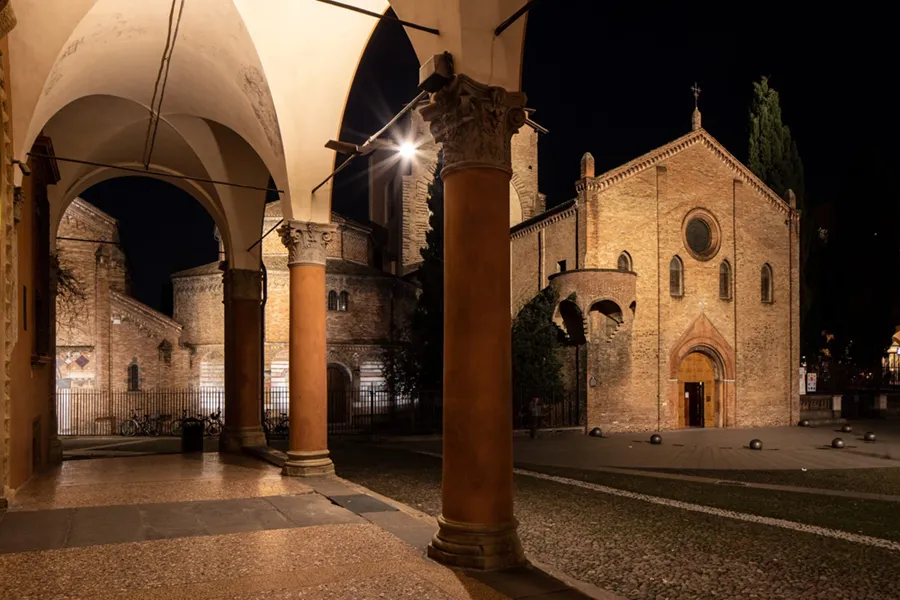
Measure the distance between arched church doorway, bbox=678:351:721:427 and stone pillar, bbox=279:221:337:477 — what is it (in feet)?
64.0

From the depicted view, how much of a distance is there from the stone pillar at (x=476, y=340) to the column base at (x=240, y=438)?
9.26 meters

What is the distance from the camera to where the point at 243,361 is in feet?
44.7

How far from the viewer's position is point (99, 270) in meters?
26.7

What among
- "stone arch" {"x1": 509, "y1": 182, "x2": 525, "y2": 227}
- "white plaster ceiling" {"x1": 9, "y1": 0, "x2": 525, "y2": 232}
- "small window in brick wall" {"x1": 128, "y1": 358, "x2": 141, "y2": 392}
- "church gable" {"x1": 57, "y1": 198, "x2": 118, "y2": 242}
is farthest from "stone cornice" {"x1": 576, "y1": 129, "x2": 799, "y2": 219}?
"church gable" {"x1": 57, "y1": 198, "x2": 118, "y2": 242}

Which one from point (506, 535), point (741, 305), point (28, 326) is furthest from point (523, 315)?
point (506, 535)

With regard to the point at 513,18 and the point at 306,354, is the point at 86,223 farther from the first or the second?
the point at 513,18

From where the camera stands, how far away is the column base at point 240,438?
13.8m

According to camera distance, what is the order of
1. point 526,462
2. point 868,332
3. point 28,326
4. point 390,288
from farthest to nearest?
point 868,332 → point 390,288 → point 526,462 → point 28,326

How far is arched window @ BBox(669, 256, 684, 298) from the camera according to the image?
84.2 ft

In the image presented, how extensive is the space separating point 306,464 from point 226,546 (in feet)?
12.8

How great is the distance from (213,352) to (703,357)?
19.7 m

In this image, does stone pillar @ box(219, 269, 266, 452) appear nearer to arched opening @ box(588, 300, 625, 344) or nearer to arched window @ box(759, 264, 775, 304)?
arched opening @ box(588, 300, 625, 344)

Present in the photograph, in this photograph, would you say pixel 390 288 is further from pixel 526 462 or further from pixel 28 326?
pixel 28 326

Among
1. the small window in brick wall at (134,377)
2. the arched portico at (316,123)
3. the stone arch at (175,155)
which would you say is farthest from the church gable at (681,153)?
the small window in brick wall at (134,377)
